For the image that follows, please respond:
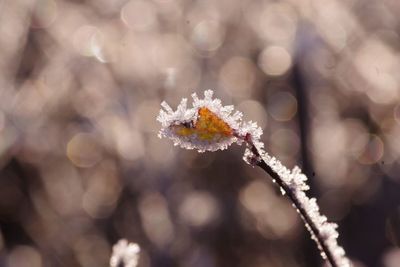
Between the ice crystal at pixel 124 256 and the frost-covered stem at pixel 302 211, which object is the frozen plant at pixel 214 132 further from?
the ice crystal at pixel 124 256

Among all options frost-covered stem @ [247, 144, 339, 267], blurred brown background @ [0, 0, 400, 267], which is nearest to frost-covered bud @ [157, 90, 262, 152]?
frost-covered stem @ [247, 144, 339, 267]

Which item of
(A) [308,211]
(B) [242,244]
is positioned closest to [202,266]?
(B) [242,244]

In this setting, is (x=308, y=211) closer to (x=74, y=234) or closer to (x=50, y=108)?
(x=50, y=108)

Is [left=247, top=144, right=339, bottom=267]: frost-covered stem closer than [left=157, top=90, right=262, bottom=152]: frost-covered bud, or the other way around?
[left=247, top=144, right=339, bottom=267]: frost-covered stem

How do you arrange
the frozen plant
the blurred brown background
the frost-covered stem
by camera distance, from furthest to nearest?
the blurred brown background < the frozen plant < the frost-covered stem

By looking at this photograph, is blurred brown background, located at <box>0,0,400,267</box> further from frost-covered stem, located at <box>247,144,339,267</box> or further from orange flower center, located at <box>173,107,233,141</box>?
frost-covered stem, located at <box>247,144,339,267</box>

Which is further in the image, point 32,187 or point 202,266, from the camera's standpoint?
point 32,187

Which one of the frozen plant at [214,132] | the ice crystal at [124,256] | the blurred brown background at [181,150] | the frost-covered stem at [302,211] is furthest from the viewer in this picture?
the blurred brown background at [181,150]

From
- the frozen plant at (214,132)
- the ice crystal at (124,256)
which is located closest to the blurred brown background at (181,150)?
the ice crystal at (124,256)
